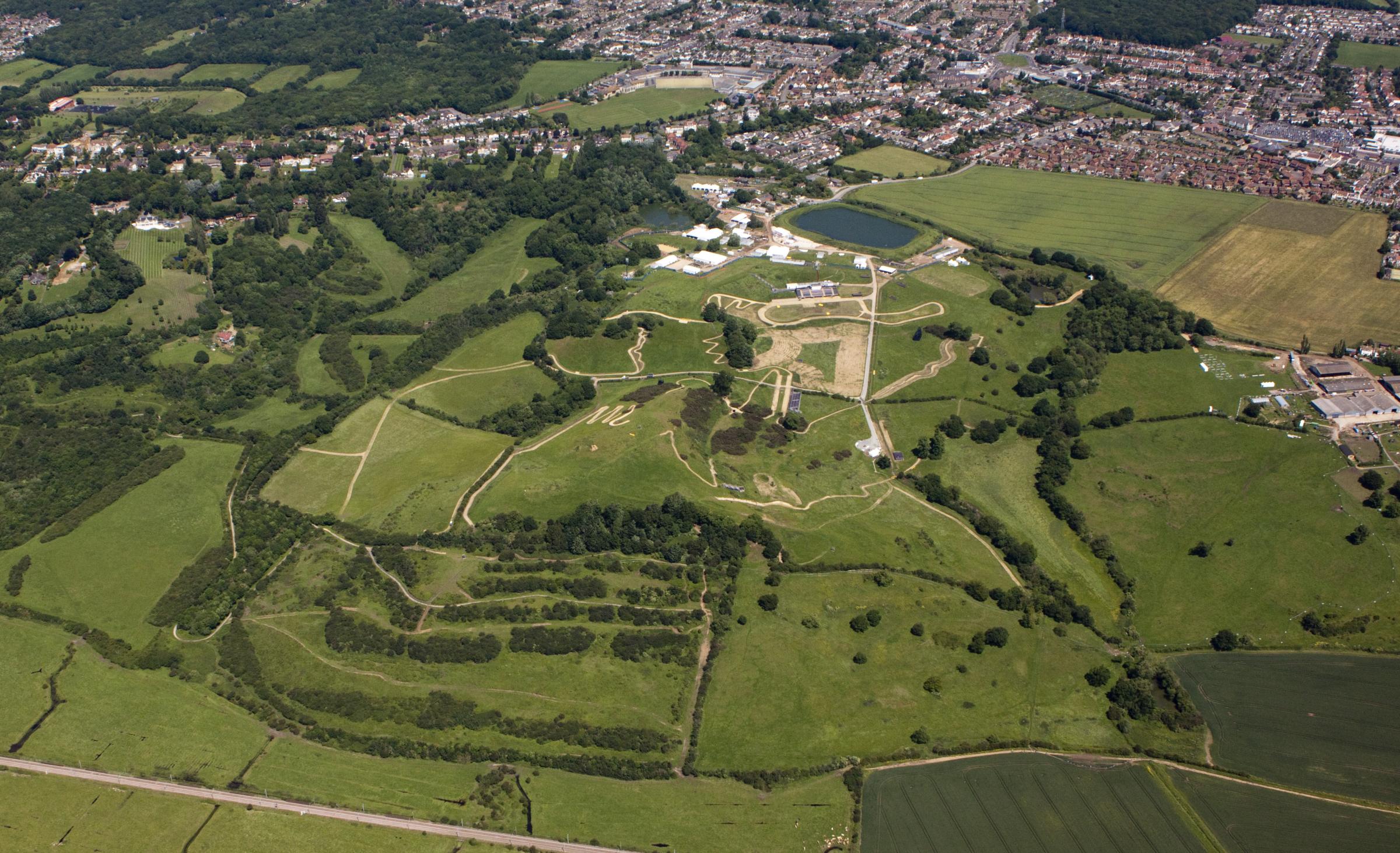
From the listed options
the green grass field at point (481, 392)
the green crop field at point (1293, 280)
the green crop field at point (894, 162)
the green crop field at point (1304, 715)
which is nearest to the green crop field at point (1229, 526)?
the green crop field at point (1304, 715)

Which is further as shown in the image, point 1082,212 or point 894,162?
point 894,162

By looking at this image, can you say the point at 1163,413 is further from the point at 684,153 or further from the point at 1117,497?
the point at 684,153

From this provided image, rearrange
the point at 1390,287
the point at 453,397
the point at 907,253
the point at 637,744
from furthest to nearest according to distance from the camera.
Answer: the point at 907,253, the point at 1390,287, the point at 453,397, the point at 637,744

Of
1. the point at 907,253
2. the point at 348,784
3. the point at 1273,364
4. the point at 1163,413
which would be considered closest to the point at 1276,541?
the point at 1163,413

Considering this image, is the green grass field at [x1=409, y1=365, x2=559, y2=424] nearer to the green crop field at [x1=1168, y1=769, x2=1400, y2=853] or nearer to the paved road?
the paved road

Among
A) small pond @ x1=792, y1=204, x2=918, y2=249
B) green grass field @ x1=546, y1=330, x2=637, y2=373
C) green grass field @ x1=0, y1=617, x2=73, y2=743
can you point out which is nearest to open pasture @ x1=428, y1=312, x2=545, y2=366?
green grass field @ x1=546, y1=330, x2=637, y2=373

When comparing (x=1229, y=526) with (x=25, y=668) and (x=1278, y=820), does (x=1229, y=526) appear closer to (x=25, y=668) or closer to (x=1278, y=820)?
(x=1278, y=820)

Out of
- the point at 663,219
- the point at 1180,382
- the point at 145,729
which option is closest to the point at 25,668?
the point at 145,729
